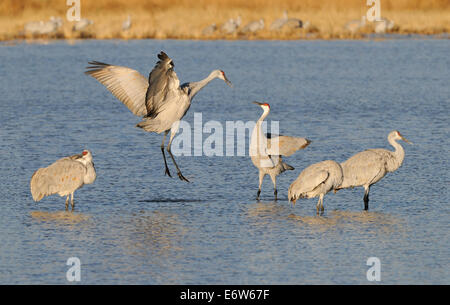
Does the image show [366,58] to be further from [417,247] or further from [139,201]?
[417,247]

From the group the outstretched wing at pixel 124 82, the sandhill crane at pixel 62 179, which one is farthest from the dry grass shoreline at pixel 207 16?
the sandhill crane at pixel 62 179

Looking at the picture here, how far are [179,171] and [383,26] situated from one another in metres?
22.9

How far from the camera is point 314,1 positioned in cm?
4141

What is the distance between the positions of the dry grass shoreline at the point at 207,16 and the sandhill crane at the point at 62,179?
2196 centimetres

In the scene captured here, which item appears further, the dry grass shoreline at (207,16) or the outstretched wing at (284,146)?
the dry grass shoreline at (207,16)

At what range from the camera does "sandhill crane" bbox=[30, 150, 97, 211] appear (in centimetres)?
1113

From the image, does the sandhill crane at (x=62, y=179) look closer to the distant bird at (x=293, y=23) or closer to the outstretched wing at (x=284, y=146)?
the outstretched wing at (x=284, y=146)

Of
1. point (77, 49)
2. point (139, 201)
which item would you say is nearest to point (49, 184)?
point (139, 201)

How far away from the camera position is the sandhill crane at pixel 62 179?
11133 mm

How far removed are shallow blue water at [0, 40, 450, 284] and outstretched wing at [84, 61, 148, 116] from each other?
1133 millimetres

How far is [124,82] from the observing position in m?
13.2

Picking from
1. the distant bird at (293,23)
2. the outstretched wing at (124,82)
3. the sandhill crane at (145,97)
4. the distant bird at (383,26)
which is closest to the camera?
the sandhill crane at (145,97)

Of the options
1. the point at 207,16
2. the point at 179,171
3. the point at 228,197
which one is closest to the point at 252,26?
the point at 207,16

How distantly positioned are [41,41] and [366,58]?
12.3m
